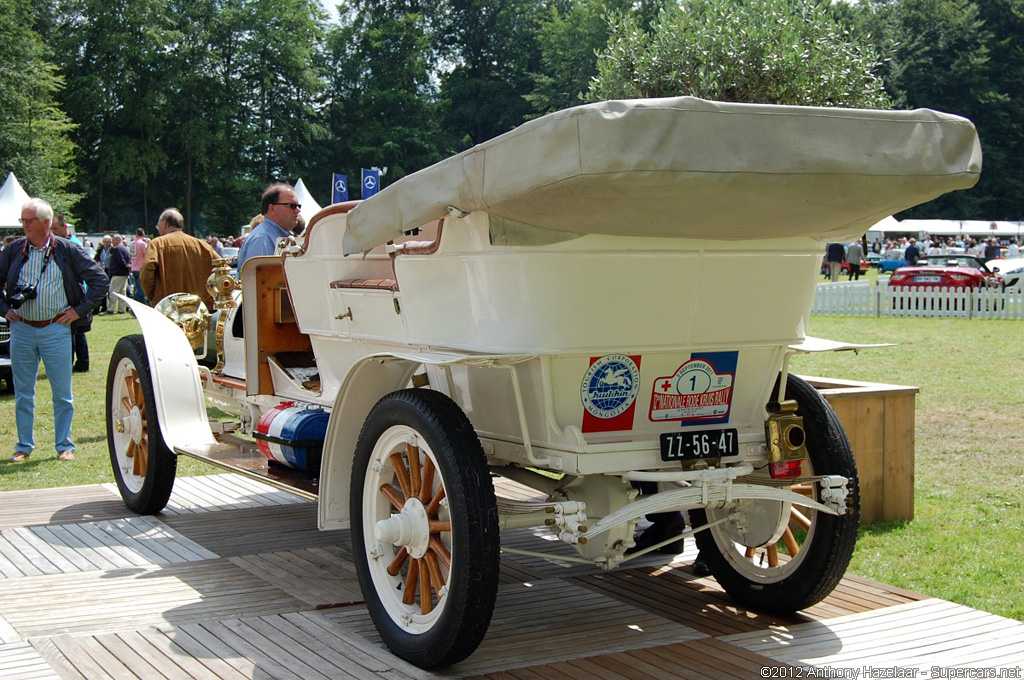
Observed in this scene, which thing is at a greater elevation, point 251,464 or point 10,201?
point 10,201

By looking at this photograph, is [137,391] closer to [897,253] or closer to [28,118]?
[28,118]

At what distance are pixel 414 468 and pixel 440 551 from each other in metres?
0.33

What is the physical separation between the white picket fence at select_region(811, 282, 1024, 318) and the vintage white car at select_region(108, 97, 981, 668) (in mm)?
18886

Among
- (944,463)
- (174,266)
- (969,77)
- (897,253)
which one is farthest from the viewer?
(969,77)

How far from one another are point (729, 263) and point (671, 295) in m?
0.25

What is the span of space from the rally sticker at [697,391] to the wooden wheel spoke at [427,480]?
0.84 metres

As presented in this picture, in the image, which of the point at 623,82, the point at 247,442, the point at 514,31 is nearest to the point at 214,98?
the point at 514,31

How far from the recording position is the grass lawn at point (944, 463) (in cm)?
539

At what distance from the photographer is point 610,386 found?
3.98 meters

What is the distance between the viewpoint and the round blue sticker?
3.94 metres

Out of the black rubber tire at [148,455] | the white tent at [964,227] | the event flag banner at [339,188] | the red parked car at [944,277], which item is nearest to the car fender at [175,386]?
the black rubber tire at [148,455]

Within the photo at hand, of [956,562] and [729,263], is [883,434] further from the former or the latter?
[729,263]

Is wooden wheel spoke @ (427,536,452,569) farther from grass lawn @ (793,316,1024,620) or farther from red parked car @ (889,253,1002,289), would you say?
red parked car @ (889,253,1002,289)

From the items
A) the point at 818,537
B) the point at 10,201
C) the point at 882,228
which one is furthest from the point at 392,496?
the point at 882,228
